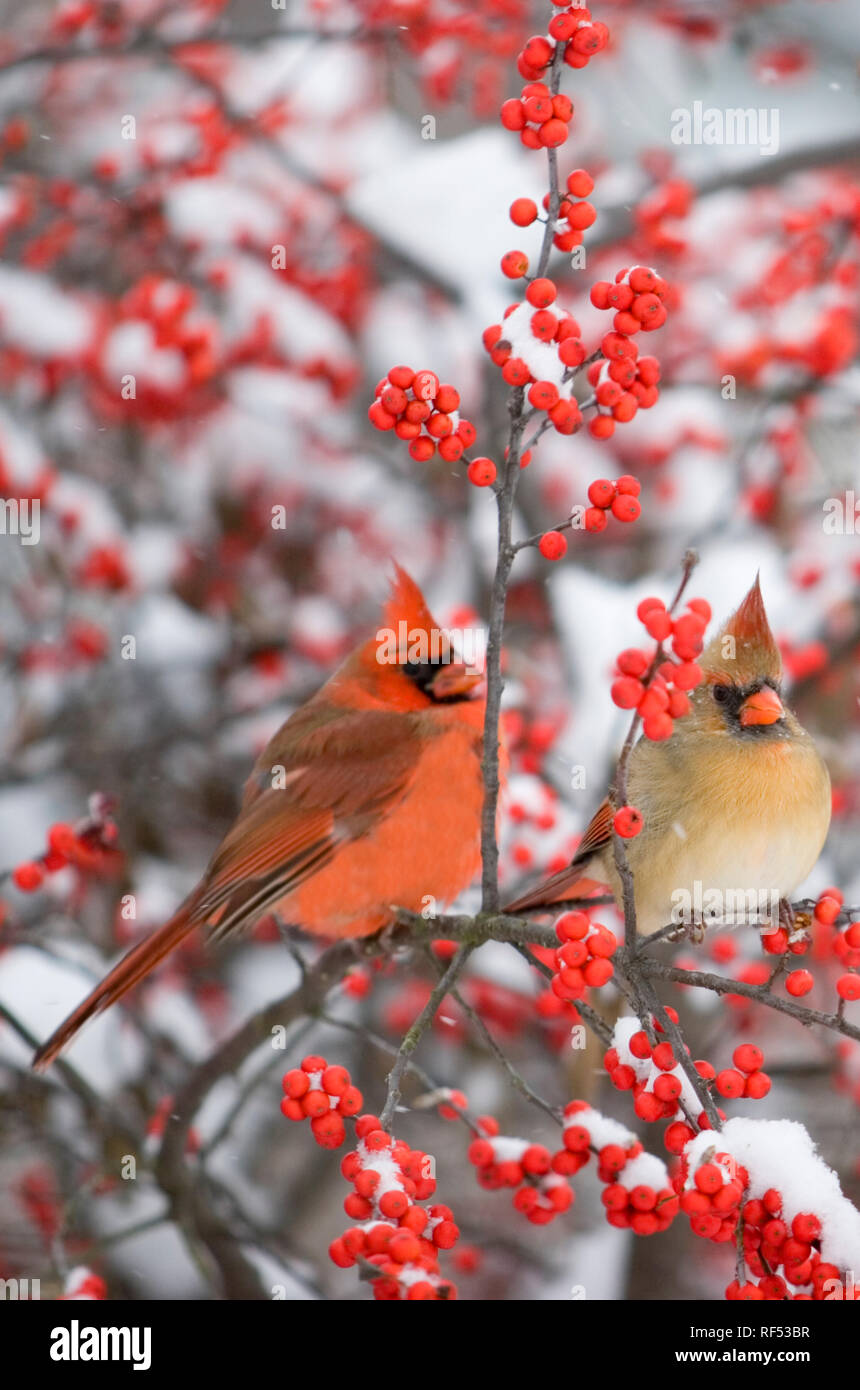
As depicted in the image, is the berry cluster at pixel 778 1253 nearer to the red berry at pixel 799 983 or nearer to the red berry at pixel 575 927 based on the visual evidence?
the red berry at pixel 799 983

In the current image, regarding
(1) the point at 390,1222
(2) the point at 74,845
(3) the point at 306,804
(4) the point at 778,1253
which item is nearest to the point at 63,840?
(2) the point at 74,845

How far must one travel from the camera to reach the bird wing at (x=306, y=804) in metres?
1.83

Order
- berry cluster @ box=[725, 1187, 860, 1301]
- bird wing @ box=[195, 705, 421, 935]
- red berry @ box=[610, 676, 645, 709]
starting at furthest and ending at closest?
bird wing @ box=[195, 705, 421, 935]
berry cluster @ box=[725, 1187, 860, 1301]
red berry @ box=[610, 676, 645, 709]

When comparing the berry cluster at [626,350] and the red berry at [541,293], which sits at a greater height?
the red berry at [541,293]

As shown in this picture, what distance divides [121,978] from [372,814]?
419 mm

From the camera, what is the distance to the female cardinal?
6.07ft

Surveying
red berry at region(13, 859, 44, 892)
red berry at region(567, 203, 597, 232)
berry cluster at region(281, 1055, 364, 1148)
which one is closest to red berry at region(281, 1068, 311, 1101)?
berry cluster at region(281, 1055, 364, 1148)

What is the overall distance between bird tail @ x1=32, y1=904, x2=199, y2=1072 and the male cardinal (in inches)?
18.7

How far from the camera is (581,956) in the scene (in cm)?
113

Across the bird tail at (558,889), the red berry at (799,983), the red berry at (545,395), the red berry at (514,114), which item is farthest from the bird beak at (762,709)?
the red berry at (514,114)

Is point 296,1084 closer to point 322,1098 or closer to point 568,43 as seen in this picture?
point 322,1098

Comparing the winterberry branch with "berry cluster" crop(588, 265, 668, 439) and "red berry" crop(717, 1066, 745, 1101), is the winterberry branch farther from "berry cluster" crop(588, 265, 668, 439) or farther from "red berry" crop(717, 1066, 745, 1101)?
"berry cluster" crop(588, 265, 668, 439)

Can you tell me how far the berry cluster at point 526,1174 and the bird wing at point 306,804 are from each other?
1.76ft
